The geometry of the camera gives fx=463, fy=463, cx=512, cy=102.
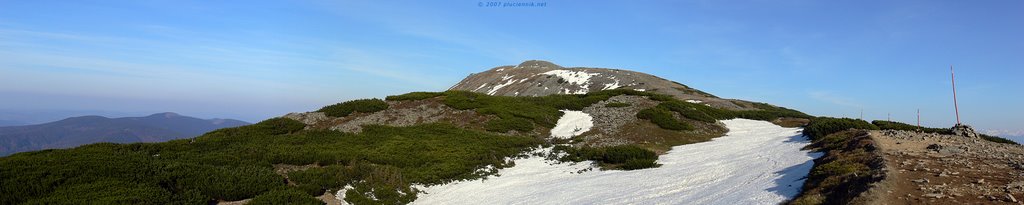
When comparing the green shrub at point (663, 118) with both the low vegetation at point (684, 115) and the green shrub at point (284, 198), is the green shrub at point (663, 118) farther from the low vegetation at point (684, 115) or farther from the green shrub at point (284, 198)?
the green shrub at point (284, 198)

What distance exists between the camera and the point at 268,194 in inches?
598

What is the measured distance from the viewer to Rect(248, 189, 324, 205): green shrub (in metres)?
14.5

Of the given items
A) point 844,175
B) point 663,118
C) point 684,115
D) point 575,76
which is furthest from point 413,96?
point 575,76

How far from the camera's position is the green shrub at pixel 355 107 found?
113 feet

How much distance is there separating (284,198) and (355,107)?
21788mm

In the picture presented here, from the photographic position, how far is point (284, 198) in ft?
48.9

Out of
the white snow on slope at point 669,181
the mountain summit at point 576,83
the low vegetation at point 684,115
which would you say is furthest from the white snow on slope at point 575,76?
the white snow on slope at point 669,181

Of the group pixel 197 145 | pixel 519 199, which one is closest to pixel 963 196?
pixel 519 199

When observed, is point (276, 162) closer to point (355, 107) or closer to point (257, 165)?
point (257, 165)

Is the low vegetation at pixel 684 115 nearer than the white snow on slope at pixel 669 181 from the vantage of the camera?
No

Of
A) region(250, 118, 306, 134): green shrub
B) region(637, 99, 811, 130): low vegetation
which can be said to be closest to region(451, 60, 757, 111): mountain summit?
region(637, 99, 811, 130): low vegetation

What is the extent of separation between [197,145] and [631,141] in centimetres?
2465

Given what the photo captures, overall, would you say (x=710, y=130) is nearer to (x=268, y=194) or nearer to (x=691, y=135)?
(x=691, y=135)

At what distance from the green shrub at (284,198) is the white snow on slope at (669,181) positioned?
3.81m
